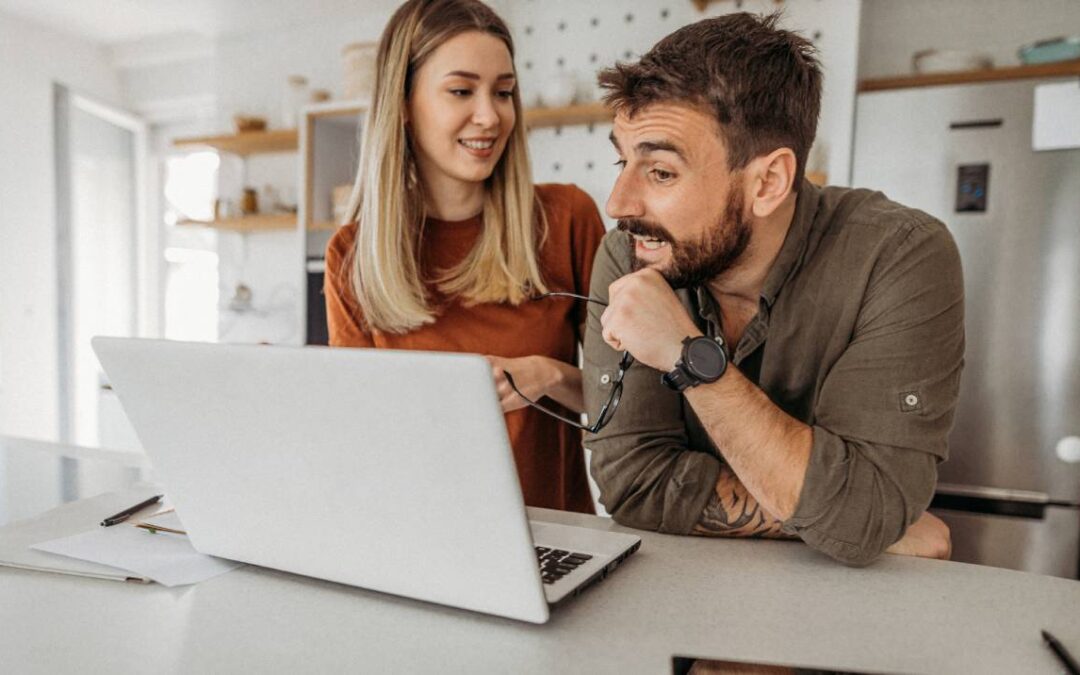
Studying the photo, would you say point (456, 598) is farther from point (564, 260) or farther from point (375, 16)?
point (375, 16)

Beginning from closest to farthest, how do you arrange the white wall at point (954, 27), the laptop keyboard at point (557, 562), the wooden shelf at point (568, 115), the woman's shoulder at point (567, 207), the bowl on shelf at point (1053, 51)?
the laptop keyboard at point (557, 562)
the woman's shoulder at point (567, 207)
the bowl on shelf at point (1053, 51)
the white wall at point (954, 27)
the wooden shelf at point (568, 115)

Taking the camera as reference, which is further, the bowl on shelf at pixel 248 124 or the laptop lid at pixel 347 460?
the bowl on shelf at pixel 248 124

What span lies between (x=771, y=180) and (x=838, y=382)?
10.9 inches

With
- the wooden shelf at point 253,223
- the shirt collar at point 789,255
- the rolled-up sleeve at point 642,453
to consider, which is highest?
the wooden shelf at point 253,223

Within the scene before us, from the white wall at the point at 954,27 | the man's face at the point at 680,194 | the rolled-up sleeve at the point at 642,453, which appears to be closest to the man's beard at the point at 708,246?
the man's face at the point at 680,194

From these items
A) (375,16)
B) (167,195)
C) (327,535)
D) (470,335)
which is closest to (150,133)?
(167,195)

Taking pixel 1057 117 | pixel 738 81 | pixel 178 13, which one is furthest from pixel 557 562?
pixel 178 13

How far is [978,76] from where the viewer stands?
2219 millimetres

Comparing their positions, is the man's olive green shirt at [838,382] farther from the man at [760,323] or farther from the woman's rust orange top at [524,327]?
the woman's rust orange top at [524,327]

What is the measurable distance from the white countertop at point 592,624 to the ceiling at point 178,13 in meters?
3.29

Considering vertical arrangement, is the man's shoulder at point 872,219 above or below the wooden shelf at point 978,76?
below

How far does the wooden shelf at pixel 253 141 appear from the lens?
3.36m

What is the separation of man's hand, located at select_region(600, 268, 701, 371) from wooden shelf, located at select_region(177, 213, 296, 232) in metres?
2.93

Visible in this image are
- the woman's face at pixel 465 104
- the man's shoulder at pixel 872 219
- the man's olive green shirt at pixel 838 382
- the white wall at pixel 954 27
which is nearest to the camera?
the man's olive green shirt at pixel 838 382
